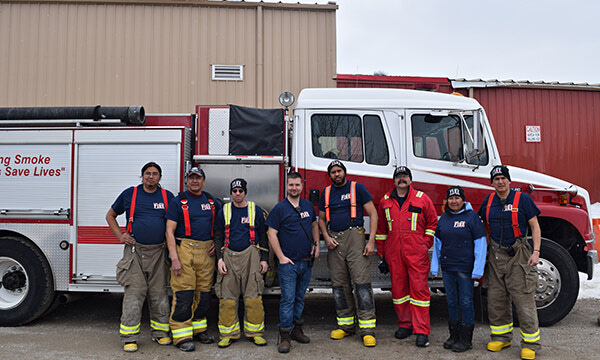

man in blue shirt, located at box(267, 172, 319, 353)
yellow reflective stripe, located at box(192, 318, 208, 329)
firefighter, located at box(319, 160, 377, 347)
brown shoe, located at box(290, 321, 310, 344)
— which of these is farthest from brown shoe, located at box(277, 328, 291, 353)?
yellow reflective stripe, located at box(192, 318, 208, 329)

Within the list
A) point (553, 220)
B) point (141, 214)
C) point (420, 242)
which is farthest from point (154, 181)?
point (553, 220)

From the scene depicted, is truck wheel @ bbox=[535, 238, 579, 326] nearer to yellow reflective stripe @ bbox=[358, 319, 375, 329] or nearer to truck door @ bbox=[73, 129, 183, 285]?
yellow reflective stripe @ bbox=[358, 319, 375, 329]

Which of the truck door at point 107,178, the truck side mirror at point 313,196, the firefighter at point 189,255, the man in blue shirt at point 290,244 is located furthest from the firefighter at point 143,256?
the truck side mirror at point 313,196

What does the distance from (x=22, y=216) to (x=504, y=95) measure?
38.5ft

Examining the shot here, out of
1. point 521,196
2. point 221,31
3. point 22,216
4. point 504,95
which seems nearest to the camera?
point 521,196

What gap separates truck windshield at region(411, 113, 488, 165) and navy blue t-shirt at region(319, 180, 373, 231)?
1.08 meters

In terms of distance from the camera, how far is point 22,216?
538cm

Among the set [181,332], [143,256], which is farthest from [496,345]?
[143,256]

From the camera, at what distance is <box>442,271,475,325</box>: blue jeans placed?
4.62 meters

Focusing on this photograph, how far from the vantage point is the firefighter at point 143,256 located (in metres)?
4.76

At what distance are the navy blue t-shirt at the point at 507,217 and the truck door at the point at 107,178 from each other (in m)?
3.73

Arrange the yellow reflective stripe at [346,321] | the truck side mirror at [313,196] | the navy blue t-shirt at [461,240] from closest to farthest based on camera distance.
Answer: the navy blue t-shirt at [461,240] → the yellow reflective stripe at [346,321] → the truck side mirror at [313,196]

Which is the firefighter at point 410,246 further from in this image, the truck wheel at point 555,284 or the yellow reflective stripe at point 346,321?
the truck wheel at point 555,284

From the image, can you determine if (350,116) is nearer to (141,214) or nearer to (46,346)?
(141,214)
